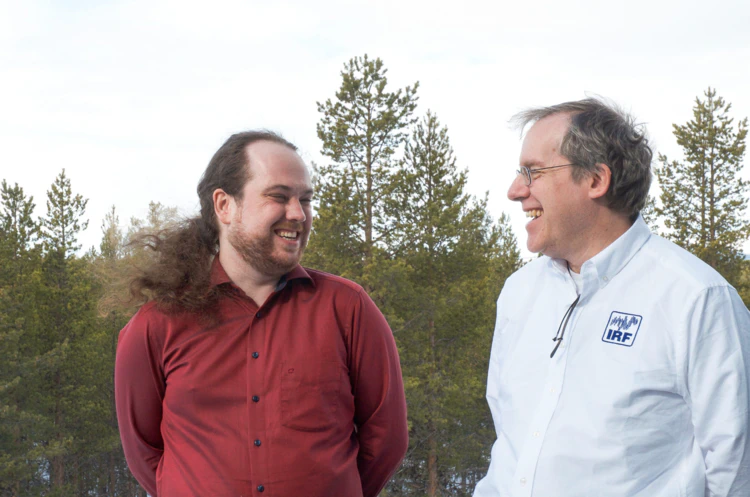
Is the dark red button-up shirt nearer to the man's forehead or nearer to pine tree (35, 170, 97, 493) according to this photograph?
the man's forehead

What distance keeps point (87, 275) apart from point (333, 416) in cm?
2935

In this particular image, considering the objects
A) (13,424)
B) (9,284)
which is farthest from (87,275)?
(13,424)

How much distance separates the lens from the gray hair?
247cm

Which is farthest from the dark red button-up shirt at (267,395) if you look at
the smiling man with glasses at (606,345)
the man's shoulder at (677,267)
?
the man's shoulder at (677,267)

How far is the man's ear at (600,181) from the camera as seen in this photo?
2445 mm

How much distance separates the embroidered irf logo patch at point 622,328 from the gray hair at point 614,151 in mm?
407

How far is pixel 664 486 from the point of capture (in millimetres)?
2094

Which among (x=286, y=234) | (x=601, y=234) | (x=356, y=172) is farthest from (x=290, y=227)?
(x=356, y=172)

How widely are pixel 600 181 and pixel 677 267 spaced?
424 mm

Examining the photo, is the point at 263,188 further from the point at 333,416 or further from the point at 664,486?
the point at 664,486

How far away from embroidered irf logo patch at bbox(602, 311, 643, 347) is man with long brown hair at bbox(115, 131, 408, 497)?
96 cm

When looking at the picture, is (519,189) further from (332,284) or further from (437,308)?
(437,308)

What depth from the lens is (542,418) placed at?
7.68 ft

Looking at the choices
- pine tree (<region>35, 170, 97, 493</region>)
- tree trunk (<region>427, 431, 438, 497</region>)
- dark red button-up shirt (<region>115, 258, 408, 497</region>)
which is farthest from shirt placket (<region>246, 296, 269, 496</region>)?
pine tree (<region>35, 170, 97, 493</region>)
